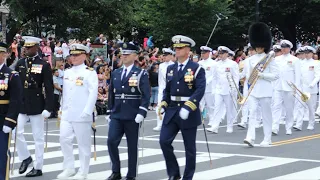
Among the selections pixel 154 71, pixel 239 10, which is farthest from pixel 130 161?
pixel 239 10

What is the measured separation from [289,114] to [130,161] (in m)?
8.00

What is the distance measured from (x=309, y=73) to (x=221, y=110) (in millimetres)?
3048

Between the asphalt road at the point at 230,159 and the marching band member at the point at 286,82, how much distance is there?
595mm

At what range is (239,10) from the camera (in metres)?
46.5

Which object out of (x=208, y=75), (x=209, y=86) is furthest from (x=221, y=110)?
(x=209, y=86)

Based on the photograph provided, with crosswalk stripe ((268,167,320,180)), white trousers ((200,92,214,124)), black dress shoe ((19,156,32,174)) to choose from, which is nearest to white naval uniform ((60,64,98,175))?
black dress shoe ((19,156,32,174))

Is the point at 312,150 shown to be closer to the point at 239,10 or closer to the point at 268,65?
the point at 268,65

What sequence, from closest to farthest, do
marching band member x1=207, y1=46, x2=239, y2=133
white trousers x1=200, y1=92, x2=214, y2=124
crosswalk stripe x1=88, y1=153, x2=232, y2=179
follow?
1. crosswalk stripe x1=88, y1=153, x2=232, y2=179
2. marching band member x1=207, y1=46, x2=239, y2=133
3. white trousers x1=200, y1=92, x2=214, y2=124

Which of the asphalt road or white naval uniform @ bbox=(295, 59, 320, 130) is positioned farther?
white naval uniform @ bbox=(295, 59, 320, 130)

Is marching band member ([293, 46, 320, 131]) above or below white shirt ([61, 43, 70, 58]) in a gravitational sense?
below

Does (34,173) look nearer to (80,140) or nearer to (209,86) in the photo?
(80,140)

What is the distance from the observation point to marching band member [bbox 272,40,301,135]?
1789cm

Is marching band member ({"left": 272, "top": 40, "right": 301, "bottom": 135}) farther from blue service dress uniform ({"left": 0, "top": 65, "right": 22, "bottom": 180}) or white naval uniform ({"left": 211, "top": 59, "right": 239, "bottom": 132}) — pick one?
blue service dress uniform ({"left": 0, "top": 65, "right": 22, "bottom": 180})

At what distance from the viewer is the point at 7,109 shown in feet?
32.4
